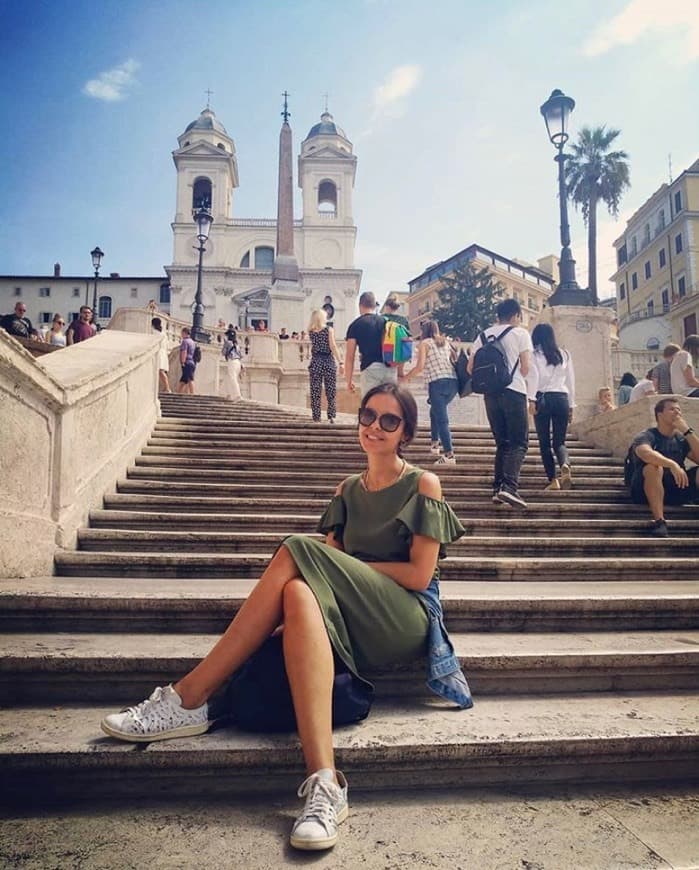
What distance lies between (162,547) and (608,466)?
16.8 ft

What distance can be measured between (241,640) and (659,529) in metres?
4.11

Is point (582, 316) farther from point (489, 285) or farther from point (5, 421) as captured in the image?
point (489, 285)

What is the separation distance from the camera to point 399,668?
2.76 meters

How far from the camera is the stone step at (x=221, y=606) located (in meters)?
3.18

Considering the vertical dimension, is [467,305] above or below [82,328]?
above

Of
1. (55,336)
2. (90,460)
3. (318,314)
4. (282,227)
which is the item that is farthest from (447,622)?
(282,227)

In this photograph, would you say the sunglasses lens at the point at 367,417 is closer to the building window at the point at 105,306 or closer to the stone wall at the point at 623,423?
the stone wall at the point at 623,423

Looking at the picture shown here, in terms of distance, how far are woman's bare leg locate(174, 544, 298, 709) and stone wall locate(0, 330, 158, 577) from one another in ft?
5.88

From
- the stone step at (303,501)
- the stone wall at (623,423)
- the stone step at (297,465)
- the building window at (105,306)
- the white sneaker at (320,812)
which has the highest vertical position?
the building window at (105,306)

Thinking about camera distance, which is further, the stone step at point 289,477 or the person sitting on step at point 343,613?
the stone step at point 289,477

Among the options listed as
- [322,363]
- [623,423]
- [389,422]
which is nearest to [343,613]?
[389,422]

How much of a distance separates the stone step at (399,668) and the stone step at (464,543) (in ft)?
4.35

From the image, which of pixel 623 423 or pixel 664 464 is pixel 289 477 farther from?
pixel 623 423

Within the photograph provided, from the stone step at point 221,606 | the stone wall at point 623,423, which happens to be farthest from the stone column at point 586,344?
the stone step at point 221,606
